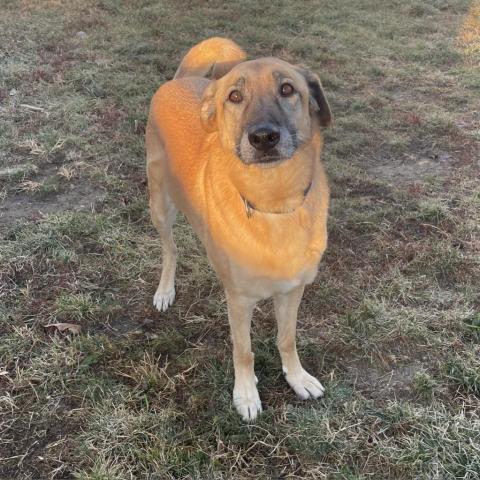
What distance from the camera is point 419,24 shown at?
8516mm

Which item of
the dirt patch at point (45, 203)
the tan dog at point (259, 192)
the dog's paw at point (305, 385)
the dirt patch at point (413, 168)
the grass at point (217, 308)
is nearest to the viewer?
the tan dog at point (259, 192)

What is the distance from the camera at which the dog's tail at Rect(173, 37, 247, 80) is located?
3.37 meters

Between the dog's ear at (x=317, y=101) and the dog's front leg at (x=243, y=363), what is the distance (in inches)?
37.9

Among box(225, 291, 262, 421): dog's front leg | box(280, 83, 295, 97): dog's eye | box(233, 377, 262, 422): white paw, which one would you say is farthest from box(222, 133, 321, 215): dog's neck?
box(233, 377, 262, 422): white paw

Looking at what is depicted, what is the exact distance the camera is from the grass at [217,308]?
8.64 ft

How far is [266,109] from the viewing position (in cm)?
229

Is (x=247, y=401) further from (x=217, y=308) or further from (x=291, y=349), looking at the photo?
(x=217, y=308)

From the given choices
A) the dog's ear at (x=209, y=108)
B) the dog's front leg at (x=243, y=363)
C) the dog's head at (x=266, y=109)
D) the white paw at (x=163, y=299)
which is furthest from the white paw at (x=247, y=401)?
the dog's ear at (x=209, y=108)

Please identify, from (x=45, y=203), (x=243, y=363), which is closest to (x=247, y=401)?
(x=243, y=363)

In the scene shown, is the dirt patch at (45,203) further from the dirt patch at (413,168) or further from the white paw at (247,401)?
the dirt patch at (413,168)

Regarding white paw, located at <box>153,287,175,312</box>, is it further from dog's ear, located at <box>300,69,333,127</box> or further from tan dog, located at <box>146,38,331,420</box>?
dog's ear, located at <box>300,69,333,127</box>

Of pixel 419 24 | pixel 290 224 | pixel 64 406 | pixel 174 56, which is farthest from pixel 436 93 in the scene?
pixel 64 406

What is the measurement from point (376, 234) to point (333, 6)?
6.62 meters

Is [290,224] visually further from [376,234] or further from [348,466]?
[376,234]
